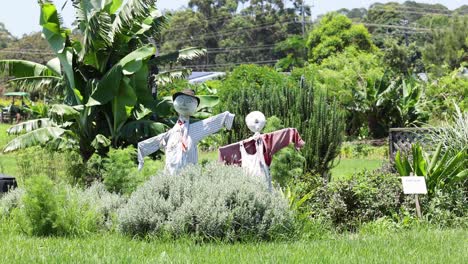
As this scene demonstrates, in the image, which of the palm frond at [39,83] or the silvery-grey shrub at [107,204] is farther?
the palm frond at [39,83]

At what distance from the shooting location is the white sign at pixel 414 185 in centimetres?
935

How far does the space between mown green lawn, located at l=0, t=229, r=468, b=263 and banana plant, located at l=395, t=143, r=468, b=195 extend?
7.23ft

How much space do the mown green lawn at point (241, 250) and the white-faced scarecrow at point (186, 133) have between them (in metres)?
1.73

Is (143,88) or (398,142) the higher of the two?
(143,88)

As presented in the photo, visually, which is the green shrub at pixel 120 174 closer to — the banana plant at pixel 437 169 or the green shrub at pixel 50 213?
the green shrub at pixel 50 213

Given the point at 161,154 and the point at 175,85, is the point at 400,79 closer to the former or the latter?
the point at 175,85

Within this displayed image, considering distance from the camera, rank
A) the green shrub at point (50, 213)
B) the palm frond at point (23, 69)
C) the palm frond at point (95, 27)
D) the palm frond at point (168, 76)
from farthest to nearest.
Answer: the palm frond at point (168, 76), the palm frond at point (23, 69), the palm frond at point (95, 27), the green shrub at point (50, 213)

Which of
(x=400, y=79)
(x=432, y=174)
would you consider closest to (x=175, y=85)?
(x=400, y=79)

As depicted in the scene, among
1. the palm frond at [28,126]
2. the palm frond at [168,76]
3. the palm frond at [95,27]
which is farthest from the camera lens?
the palm frond at [168,76]

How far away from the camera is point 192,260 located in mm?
6590

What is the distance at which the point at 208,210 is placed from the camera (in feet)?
26.3

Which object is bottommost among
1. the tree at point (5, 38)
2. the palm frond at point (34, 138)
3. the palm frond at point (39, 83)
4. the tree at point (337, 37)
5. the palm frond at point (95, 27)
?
the palm frond at point (34, 138)

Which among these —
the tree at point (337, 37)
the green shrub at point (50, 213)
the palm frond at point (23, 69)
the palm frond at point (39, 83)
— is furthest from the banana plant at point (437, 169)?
the tree at point (337, 37)

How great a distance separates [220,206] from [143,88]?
8104 mm
